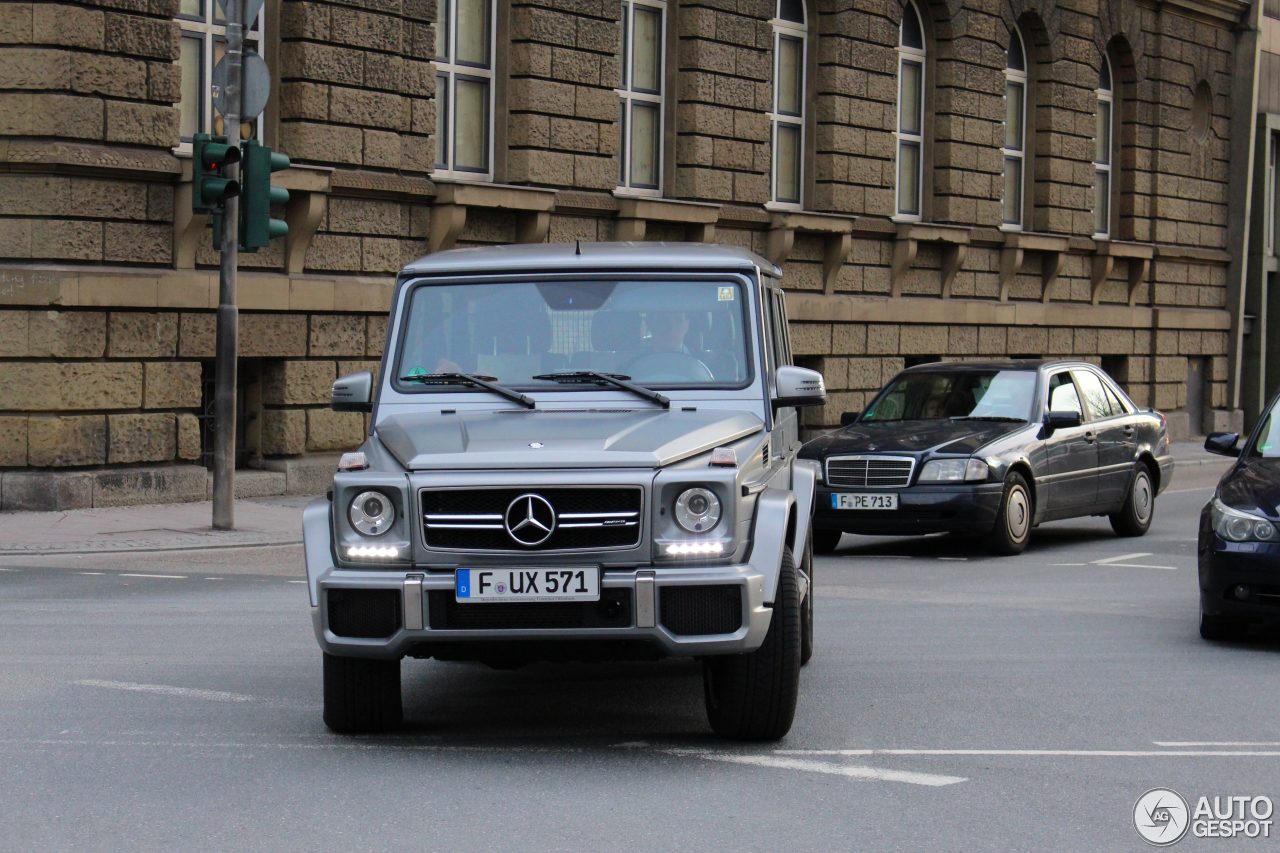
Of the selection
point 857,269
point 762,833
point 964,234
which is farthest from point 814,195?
point 762,833

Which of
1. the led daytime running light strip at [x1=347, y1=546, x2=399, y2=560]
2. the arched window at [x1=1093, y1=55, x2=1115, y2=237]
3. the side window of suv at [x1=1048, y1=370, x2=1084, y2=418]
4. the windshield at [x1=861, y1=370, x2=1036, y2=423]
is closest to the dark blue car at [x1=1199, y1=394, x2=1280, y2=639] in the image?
the led daytime running light strip at [x1=347, y1=546, x2=399, y2=560]

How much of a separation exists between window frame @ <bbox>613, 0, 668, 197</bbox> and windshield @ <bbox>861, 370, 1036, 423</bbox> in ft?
28.7

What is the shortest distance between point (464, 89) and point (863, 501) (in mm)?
9529

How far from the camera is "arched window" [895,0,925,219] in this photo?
29.9m

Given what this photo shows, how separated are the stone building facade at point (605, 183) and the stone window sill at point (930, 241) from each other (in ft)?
0.15

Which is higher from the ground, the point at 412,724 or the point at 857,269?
the point at 857,269

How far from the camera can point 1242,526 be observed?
403 inches

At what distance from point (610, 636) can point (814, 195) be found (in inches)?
846

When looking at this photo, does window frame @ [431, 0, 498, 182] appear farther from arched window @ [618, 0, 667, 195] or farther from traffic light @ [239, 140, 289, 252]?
traffic light @ [239, 140, 289, 252]

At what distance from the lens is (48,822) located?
6.23 meters

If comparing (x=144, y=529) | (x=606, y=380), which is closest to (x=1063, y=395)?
(x=144, y=529)

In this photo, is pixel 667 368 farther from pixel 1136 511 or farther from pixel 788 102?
pixel 788 102

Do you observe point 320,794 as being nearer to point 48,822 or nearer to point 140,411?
point 48,822

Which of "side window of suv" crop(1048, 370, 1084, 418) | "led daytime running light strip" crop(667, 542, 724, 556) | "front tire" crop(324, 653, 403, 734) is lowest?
"front tire" crop(324, 653, 403, 734)
